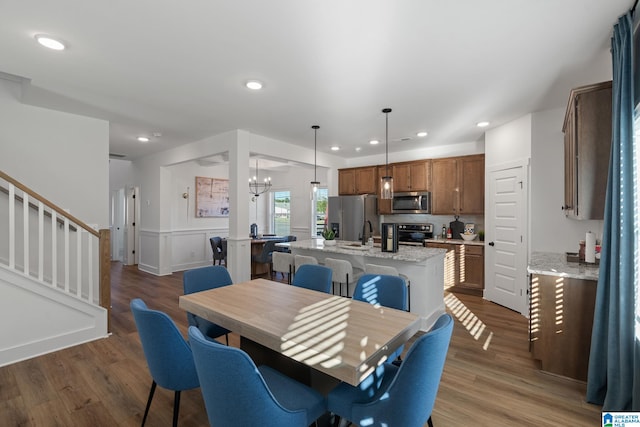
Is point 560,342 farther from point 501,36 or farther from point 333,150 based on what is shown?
point 333,150

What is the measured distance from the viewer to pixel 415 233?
575 centimetres

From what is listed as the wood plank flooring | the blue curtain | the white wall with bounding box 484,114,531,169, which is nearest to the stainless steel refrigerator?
the white wall with bounding box 484,114,531,169

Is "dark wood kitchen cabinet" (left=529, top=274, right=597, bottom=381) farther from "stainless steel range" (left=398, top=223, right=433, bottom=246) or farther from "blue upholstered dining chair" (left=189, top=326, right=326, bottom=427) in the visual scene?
"stainless steel range" (left=398, top=223, right=433, bottom=246)

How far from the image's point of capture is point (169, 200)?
259 inches

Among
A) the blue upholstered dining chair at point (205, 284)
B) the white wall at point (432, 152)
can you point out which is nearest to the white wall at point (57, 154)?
the blue upholstered dining chair at point (205, 284)

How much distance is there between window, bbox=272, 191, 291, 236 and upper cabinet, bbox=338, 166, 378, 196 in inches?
93.3

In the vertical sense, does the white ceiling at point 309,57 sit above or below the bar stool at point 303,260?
above

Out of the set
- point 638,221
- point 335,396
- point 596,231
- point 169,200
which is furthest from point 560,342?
point 169,200

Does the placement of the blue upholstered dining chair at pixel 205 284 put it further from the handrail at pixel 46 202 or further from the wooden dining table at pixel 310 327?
the handrail at pixel 46 202

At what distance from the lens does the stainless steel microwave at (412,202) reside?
5.64m

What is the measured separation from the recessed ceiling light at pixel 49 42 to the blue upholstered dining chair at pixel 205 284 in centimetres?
201

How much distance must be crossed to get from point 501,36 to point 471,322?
315cm
